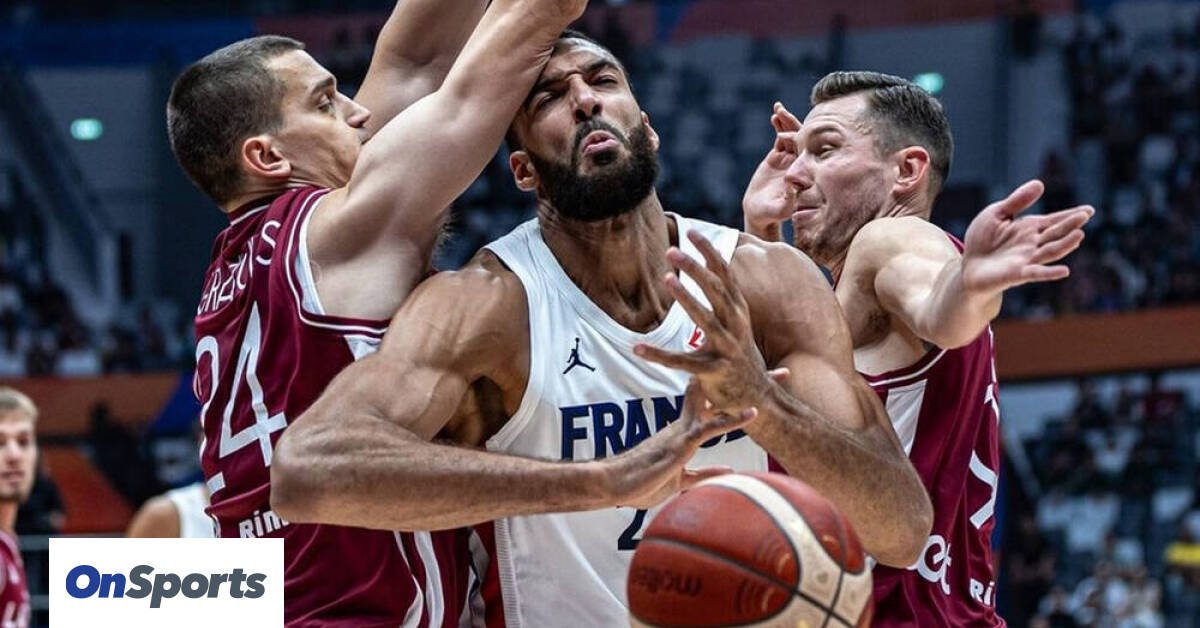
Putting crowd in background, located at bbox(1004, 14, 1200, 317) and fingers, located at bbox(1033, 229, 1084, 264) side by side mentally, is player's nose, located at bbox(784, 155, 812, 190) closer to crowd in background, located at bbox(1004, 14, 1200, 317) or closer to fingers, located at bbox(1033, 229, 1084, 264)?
fingers, located at bbox(1033, 229, 1084, 264)

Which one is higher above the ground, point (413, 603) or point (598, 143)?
point (598, 143)

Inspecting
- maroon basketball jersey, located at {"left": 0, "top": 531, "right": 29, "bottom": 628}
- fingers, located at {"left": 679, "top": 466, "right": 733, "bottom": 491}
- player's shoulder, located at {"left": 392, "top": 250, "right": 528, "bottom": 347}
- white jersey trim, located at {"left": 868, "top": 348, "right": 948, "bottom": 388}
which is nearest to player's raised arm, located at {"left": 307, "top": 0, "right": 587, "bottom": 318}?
player's shoulder, located at {"left": 392, "top": 250, "right": 528, "bottom": 347}

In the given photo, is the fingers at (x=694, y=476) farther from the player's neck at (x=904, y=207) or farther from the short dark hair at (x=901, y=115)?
the short dark hair at (x=901, y=115)

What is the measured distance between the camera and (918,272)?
4.25 meters

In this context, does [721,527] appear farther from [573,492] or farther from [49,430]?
[49,430]

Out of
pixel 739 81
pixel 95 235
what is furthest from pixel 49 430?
pixel 739 81

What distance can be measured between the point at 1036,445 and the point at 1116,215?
4079 millimetres

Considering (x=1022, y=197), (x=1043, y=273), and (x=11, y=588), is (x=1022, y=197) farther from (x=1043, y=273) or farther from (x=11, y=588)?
(x=11, y=588)

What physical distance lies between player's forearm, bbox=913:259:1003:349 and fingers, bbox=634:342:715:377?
0.68m

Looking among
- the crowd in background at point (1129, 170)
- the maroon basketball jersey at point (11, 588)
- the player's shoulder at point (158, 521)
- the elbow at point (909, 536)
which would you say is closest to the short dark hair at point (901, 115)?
the elbow at point (909, 536)

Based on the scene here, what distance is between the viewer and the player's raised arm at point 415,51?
4.88m

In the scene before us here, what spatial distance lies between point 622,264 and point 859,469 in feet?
2.91

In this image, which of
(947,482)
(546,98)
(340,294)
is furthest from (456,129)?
(947,482)

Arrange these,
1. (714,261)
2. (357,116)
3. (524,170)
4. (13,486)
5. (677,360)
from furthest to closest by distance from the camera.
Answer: (13,486) < (357,116) < (524,170) < (714,261) < (677,360)
